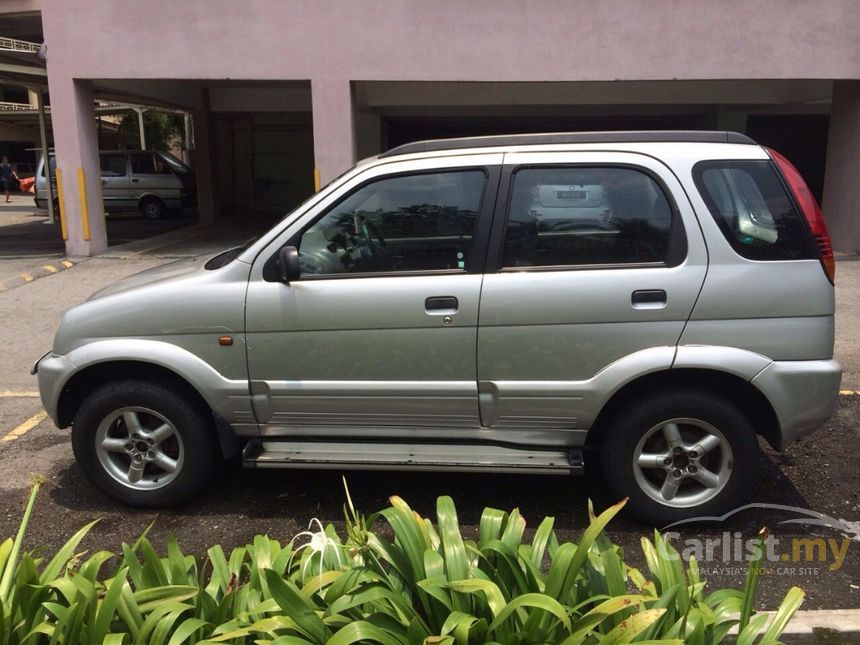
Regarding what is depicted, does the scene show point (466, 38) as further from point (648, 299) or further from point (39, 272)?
point (648, 299)

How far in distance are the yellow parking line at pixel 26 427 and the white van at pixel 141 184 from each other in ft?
57.4

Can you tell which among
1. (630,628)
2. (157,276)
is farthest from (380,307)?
(630,628)

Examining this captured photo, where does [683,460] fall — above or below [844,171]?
below

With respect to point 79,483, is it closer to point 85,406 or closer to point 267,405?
point 85,406

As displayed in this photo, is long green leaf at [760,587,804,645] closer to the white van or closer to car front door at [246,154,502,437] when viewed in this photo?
car front door at [246,154,502,437]

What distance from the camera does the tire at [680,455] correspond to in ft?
12.7

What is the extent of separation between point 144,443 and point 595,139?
113 inches

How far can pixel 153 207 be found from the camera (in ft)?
73.5

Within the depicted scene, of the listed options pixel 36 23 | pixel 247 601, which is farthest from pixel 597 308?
pixel 36 23

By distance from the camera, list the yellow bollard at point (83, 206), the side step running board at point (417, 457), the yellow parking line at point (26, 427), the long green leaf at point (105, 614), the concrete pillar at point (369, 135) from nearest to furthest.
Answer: the long green leaf at point (105, 614), the side step running board at point (417, 457), the yellow parking line at point (26, 427), the yellow bollard at point (83, 206), the concrete pillar at point (369, 135)

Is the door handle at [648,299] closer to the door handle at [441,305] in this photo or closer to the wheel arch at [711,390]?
the wheel arch at [711,390]

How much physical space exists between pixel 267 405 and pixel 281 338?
37 cm

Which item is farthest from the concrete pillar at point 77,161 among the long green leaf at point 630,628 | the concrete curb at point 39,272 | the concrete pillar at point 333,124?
the long green leaf at point 630,628

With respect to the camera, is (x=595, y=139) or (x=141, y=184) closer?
(x=595, y=139)
